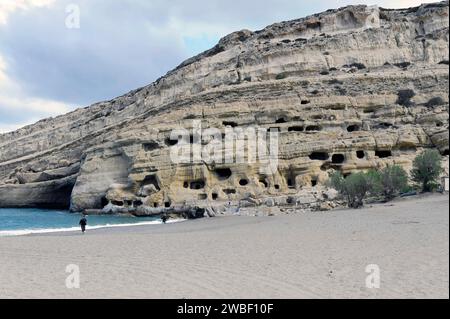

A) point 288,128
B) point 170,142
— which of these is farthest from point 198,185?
point 288,128

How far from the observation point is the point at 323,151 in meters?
41.9

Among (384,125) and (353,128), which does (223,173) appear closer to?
(353,128)

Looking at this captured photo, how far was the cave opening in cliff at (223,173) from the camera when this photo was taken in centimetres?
4353

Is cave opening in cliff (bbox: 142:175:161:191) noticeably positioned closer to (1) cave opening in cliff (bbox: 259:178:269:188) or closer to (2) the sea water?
(2) the sea water

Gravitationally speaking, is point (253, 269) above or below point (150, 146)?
below

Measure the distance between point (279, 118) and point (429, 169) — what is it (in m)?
19.0

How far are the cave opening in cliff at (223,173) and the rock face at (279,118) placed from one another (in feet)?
0.50

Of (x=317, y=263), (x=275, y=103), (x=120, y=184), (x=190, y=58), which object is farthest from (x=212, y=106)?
(x=317, y=263)

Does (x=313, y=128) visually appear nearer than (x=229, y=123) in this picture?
Yes

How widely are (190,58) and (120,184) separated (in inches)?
1135

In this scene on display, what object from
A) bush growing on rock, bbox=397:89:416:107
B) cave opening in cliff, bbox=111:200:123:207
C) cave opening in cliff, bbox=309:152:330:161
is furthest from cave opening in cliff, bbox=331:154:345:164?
cave opening in cliff, bbox=111:200:123:207

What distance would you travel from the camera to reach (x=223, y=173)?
145ft

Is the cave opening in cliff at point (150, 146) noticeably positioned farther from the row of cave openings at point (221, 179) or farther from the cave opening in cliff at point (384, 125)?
the cave opening in cliff at point (384, 125)

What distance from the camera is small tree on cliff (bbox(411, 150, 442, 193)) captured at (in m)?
29.5
